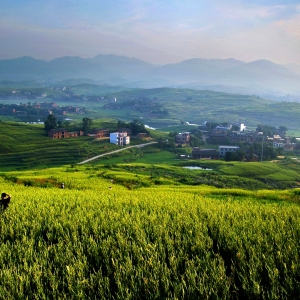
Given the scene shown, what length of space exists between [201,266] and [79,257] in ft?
9.89

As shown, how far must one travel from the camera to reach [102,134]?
84312mm

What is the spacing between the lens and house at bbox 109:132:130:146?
78.6 meters

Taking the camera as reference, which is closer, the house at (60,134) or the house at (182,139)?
the house at (60,134)

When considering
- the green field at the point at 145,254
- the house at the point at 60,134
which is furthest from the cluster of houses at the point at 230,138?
the green field at the point at 145,254

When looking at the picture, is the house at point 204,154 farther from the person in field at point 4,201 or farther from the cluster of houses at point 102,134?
the person in field at point 4,201

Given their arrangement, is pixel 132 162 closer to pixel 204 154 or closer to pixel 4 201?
pixel 204 154

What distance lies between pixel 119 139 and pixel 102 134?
7.41m

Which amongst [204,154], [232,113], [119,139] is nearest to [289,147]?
[204,154]

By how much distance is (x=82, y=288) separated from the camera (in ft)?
22.2

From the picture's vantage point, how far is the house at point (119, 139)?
7856 centimetres

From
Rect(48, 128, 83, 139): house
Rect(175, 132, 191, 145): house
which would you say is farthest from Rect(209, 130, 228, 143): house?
Rect(48, 128, 83, 139): house

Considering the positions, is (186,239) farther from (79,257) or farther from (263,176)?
(263,176)

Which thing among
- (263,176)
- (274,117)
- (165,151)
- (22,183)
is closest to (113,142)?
(165,151)

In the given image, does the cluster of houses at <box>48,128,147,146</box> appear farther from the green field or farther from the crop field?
the crop field
